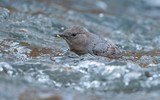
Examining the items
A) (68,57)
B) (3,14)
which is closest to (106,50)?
(68,57)

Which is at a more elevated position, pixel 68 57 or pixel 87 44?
pixel 87 44

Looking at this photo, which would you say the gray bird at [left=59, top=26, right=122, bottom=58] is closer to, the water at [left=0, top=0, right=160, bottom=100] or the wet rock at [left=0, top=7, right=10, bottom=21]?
the water at [left=0, top=0, right=160, bottom=100]

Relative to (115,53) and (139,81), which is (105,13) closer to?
(115,53)

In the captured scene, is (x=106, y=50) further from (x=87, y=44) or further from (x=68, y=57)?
(x=68, y=57)

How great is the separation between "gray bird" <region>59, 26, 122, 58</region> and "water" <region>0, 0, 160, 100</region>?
190 millimetres

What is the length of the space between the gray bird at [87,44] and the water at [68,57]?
0.19 m

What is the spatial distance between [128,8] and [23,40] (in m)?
6.02

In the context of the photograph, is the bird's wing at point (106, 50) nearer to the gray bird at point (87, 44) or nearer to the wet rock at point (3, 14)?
the gray bird at point (87, 44)

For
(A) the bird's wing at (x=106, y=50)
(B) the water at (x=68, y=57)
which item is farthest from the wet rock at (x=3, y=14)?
(A) the bird's wing at (x=106, y=50)

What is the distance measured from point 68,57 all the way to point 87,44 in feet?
2.23

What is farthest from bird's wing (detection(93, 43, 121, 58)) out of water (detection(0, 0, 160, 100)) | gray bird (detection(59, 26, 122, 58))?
water (detection(0, 0, 160, 100))

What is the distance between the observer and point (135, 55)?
29.0ft

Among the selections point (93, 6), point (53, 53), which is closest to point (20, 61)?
point (53, 53)

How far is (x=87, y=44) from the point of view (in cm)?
865
